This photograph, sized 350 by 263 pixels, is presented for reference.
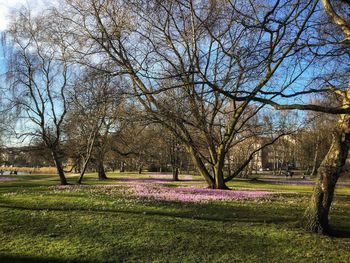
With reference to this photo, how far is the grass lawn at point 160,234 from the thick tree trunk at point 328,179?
1.27ft

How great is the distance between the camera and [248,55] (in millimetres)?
7457

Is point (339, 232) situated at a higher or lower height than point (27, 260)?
higher

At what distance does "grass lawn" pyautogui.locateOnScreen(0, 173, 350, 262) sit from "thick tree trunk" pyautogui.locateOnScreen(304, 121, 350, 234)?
39cm

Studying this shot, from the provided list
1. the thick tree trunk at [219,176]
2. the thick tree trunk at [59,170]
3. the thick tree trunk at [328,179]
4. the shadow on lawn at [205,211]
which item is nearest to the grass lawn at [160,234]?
the shadow on lawn at [205,211]

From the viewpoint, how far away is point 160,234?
25.8ft

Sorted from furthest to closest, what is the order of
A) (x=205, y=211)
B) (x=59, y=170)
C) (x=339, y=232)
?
1. (x=59, y=170)
2. (x=205, y=211)
3. (x=339, y=232)

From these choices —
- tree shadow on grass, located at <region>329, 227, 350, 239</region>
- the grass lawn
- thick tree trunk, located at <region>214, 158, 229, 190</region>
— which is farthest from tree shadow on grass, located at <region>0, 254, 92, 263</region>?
thick tree trunk, located at <region>214, 158, 229, 190</region>

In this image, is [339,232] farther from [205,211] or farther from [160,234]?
[160,234]

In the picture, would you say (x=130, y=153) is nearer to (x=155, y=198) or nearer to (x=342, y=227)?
(x=155, y=198)

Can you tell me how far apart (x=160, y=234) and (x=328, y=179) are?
4044 mm

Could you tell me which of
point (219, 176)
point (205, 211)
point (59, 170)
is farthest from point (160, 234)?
point (59, 170)

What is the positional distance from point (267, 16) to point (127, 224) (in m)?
5.79

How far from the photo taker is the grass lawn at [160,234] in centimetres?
654

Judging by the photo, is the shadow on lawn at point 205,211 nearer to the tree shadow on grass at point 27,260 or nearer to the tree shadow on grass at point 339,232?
the tree shadow on grass at point 339,232
